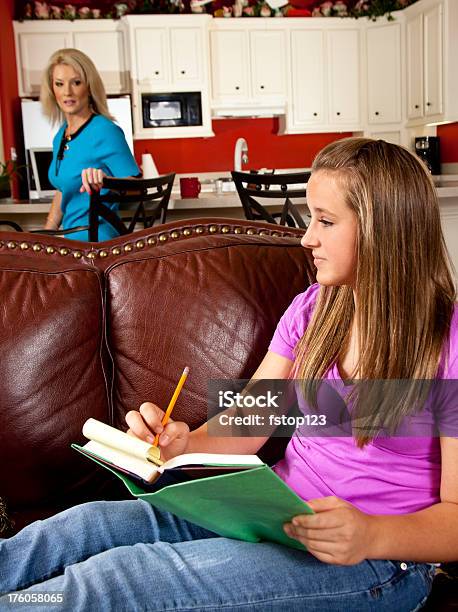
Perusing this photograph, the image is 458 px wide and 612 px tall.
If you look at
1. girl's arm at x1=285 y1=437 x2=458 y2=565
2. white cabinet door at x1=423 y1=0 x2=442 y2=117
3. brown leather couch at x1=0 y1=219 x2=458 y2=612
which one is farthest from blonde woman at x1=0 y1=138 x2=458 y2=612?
white cabinet door at x1=423 y1=0 x2=442 y2=117

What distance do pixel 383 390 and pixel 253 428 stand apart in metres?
0.34

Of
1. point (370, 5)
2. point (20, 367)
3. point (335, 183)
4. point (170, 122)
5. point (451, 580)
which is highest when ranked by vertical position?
point (370, 5)

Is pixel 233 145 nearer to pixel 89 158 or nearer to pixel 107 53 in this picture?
pixel 107 53

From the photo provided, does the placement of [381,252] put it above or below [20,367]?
above

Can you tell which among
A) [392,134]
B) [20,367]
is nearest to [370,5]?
[392,134]

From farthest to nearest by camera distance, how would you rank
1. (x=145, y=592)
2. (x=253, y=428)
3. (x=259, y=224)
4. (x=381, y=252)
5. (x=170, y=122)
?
(x=170, y=122)
(x=259, y=224)
(x=253, y=428)
(x=381, y=252)
(x=145, y=592)

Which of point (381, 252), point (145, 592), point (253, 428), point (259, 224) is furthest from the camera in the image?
point (259, 224)

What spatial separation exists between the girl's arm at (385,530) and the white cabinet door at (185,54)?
6.20 metres

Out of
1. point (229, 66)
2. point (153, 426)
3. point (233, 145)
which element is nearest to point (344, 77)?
point (229, 66)

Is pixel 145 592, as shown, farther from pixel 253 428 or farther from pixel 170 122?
pixel 170 122

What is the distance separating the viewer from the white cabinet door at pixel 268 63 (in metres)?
6.98

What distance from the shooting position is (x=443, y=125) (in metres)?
7.09

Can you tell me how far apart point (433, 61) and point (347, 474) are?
610 centimetres

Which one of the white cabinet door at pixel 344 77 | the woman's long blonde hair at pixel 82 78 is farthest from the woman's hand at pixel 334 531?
the white cabinet door at pixel 344 77
